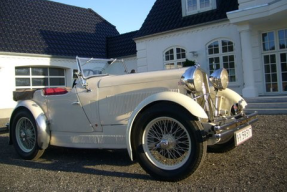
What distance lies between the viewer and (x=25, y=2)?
17016 millimetres

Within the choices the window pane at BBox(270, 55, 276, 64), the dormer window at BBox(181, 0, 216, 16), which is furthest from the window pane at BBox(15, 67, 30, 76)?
the window pane at BBox(270, 55, 276, 64)

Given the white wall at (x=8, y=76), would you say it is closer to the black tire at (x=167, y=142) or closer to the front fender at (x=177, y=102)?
the front fender at (x=177, y=102)

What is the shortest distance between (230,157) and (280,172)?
2.93 ft

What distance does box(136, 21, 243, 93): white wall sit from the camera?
40.5ft

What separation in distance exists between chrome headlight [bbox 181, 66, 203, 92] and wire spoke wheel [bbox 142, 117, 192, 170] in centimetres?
49

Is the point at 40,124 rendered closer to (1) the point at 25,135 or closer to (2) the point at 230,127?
(1) the point at 25,135

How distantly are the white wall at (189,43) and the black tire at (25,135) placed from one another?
9556 mm

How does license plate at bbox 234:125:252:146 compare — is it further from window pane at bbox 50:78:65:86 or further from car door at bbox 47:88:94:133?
window pane at bbox 50:78:65:86

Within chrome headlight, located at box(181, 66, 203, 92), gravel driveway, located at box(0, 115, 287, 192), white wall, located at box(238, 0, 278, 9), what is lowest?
gravel driveway, located at box(0, 115, 287, 192)

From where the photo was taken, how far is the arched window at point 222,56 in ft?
41.2

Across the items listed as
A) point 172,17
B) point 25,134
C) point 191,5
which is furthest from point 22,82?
point 25,134

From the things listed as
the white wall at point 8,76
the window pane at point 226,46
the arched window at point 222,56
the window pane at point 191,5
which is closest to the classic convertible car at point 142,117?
the arched window at point 222,56

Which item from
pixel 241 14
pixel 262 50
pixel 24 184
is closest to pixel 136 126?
pixel 24 184

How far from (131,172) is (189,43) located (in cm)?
1087
